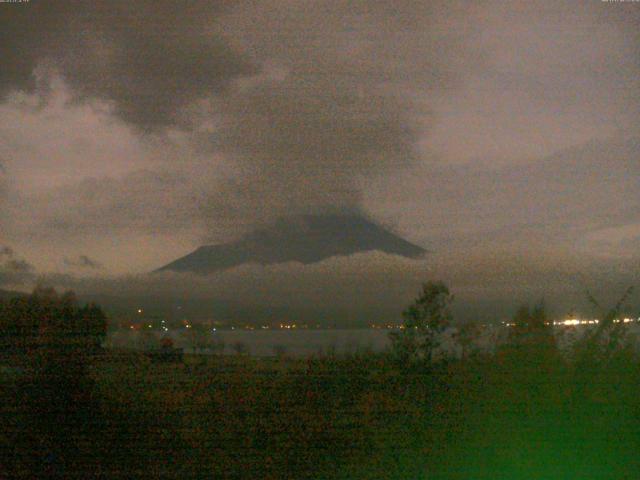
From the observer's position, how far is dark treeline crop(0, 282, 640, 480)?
20.1ft

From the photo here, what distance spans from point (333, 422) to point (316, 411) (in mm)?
247

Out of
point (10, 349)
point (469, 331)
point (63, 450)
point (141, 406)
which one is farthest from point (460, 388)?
point (10, 349)

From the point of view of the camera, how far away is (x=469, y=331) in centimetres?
900

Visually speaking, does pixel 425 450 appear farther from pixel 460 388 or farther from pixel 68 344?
pixel 68 344

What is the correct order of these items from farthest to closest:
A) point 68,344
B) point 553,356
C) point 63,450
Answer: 1. point 553,356
2. point 68,344
3. point 63,450

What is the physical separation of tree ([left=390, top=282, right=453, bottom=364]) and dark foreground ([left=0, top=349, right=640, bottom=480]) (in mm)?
1387

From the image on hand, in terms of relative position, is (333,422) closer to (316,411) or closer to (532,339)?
(316,411)

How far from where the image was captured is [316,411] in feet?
22.3

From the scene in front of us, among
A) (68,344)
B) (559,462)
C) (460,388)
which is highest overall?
(68,344)

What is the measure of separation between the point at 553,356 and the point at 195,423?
153 inches

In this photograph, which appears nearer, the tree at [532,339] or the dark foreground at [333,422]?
the dark foreground at [333,422]

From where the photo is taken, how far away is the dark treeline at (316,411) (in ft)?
20.1

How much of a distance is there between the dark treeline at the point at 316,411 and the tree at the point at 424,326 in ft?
3.02

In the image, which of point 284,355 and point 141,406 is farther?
point 284,355
